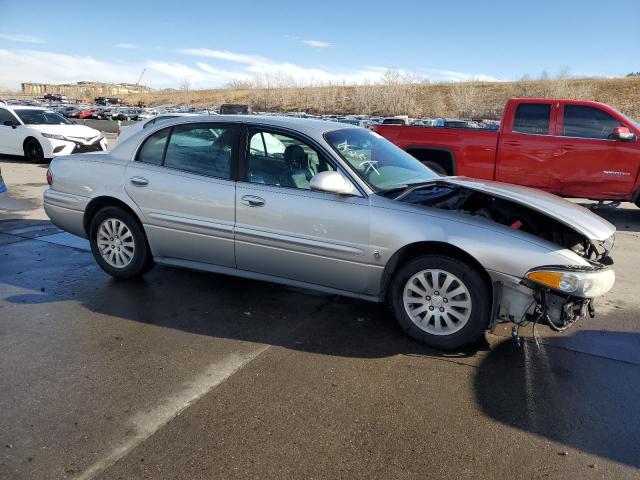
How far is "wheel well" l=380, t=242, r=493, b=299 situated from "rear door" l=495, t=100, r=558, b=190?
18.4ft

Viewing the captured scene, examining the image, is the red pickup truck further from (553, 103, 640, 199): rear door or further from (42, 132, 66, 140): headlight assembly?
(42, 132, 66, 140): headlight assembly

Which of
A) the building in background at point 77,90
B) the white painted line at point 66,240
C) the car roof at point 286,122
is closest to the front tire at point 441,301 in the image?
the car roof at point 286,122

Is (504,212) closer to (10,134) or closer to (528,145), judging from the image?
(528,145)

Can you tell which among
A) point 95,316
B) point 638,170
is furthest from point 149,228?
point 638,170

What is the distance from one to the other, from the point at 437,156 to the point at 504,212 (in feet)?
17.3

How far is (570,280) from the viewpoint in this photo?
127 inches

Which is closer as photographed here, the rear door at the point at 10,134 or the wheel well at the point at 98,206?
the wheel well at the point at 98,206

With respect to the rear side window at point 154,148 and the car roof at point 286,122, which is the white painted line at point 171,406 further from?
the rear side window at point 154,148

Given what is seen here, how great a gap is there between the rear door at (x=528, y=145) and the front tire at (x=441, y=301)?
569cm

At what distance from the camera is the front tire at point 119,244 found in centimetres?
477

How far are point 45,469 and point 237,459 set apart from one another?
0.87 m

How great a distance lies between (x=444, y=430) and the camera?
2.76 meters

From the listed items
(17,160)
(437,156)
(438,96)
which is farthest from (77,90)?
(437,156)

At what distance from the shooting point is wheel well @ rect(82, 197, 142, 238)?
15.7 ft
